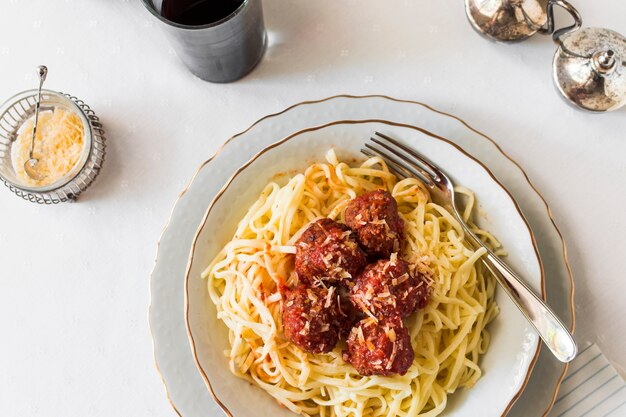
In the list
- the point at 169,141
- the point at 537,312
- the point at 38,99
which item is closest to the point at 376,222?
the point at 537,312

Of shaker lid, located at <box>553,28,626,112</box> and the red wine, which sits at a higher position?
the red wine

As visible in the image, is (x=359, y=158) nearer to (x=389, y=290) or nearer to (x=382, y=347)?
(x=389, y=290)

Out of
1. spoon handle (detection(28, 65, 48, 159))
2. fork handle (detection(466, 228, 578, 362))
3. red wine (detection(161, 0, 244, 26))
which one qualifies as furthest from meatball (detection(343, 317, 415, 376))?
spoon handle (detection(28, 65, 48, 159))

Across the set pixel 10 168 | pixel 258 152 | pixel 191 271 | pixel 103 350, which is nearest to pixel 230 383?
pixel 191 271

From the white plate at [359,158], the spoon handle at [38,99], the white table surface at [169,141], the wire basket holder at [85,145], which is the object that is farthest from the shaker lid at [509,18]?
the spoon handle at [38,99]

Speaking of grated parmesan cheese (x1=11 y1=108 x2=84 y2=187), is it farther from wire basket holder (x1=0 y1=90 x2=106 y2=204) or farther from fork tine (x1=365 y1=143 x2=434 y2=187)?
fork tine (x1=365 y1=143 x2=434 y2=187)
